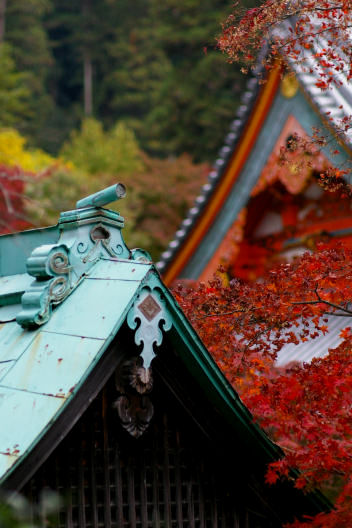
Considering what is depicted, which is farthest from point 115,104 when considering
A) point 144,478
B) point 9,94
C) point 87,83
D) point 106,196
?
point 144,478

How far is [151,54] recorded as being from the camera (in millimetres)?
39625

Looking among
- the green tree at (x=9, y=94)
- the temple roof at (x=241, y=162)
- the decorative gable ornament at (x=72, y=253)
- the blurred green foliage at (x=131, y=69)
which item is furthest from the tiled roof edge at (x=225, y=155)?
the green tree at (x=9, y=94)

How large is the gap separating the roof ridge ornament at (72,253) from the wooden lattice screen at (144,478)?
0.48m

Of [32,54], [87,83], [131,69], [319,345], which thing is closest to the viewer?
[319,345]

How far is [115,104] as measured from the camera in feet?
135

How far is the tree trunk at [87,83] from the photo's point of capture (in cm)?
4284

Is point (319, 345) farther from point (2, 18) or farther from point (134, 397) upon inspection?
point (2, 18)

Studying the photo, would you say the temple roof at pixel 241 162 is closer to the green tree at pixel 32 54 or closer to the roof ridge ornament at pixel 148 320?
the roof ridge ornament at pixel 148 320

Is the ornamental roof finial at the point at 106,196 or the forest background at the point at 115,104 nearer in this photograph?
the ornamental roof finial at the point at 106,196

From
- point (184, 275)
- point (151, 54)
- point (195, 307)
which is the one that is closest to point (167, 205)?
point (151, 54)

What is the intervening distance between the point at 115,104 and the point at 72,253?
3784 centimetres

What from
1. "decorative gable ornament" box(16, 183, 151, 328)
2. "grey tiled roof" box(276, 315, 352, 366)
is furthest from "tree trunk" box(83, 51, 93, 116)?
"decorative gable ornament" box(16, 183, 151, 328)

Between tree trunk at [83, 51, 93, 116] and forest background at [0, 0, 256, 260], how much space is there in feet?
0.16

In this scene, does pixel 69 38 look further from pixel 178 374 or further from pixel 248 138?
pixel 178 374
